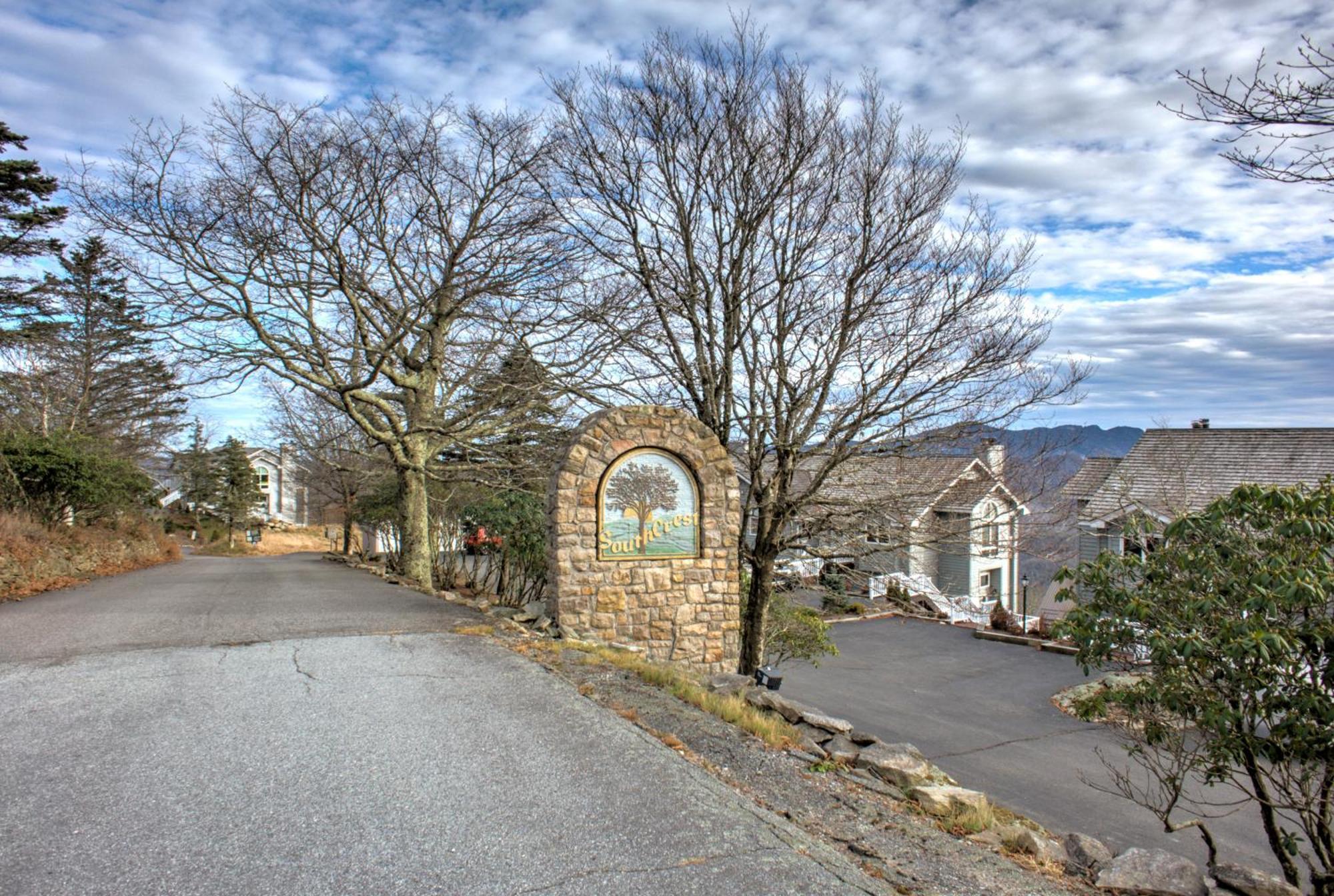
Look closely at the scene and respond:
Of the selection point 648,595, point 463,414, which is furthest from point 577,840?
point 463,414

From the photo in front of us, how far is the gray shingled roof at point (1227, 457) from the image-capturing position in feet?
66.0

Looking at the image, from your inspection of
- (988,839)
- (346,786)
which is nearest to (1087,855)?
(988,839)

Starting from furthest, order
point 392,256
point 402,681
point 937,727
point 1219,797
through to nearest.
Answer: point 392,256 → point 937,727 → point 1219,797 → point 402,681

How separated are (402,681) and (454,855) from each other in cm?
333

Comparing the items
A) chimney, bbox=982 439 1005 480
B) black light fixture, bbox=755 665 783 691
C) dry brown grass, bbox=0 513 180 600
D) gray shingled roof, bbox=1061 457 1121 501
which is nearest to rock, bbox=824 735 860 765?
black light fixture, bbox=755 665 783 691

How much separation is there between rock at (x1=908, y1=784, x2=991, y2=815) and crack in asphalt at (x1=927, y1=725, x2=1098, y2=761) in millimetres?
5878

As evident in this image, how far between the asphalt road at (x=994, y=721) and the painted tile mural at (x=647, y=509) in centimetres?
480

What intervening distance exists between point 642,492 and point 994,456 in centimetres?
559

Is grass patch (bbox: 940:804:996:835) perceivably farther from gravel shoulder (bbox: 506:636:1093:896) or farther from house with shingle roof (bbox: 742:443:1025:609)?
house with shingle roof (bbox: 742:443:1025:609)

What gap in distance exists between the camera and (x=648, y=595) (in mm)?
9953

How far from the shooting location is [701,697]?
6.75 meters

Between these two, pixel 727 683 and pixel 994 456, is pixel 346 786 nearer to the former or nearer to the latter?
pixel 727 683

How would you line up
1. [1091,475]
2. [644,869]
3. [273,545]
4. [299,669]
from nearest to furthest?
1. [644,869]
2. [299,669]
3. [1091,475]
4. [273,545]

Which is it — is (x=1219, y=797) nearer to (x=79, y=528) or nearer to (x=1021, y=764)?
(x=1021, y=764)
